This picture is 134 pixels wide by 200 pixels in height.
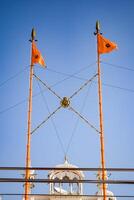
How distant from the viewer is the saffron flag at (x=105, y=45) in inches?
856

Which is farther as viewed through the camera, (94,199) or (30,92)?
(94,199)

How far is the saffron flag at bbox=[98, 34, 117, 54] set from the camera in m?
21.8

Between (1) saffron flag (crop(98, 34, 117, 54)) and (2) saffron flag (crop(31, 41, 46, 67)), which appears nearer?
(1) saffron flag (crop(98, 34, 117, 54))

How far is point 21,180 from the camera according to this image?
4754 mm

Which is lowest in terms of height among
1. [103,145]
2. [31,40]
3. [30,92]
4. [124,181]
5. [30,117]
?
[124,181]

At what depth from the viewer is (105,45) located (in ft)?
72.5

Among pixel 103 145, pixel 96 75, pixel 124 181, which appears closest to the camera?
pixel 124 181

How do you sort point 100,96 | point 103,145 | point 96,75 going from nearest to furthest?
point 103,145 → point 100,96 → point 96,75

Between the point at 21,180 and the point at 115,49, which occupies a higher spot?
the point at 115,49

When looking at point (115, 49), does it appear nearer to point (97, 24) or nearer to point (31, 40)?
point (97, 24)

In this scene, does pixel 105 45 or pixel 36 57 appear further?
pixel 36 57

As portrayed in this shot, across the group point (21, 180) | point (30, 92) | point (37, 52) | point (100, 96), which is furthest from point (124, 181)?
point (37, 52)

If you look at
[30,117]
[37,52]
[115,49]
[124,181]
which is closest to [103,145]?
[30,117]

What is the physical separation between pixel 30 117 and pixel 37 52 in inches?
203
